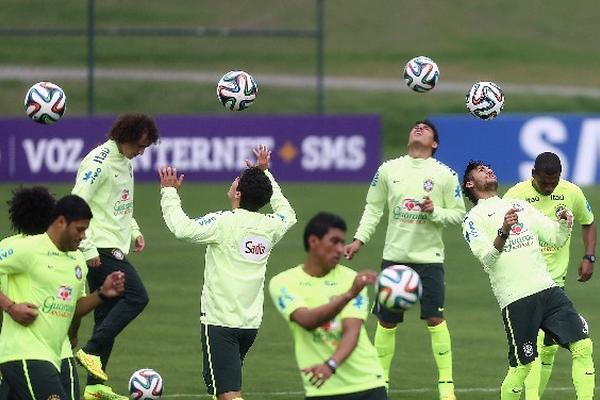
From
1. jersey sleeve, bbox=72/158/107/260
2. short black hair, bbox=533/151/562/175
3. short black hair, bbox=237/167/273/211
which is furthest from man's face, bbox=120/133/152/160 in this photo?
short black hair, bbox=533/151/562/175

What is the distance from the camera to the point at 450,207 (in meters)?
15.3

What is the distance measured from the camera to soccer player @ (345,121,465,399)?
1520 centimetres

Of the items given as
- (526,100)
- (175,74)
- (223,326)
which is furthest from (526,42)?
(223,326)

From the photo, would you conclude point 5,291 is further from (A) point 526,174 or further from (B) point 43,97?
(A) point 526,174

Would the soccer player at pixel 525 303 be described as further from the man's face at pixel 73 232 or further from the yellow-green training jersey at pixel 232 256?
the man's face at pixel 73 232

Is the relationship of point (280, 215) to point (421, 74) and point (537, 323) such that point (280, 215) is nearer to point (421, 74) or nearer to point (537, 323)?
point (537, 323)

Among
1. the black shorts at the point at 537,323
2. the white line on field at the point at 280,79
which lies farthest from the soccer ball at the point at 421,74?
the white line on field at the point at 280,79

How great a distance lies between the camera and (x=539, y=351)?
15031mm

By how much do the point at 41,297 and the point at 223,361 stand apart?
86.4 inches

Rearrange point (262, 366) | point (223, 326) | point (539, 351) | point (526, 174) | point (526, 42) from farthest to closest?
point (526, 42) → point (526, 174) → point (262, 366) → point (539, 351) → point (223, 326)

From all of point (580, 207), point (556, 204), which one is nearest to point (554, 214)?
point (556, 204)

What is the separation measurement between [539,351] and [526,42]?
44921mm

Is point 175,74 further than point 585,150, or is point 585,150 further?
point 175,74

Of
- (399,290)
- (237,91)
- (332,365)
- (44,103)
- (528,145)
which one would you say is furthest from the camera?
(528,145)
